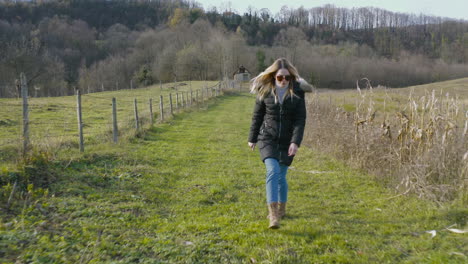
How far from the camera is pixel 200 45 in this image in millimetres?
69625

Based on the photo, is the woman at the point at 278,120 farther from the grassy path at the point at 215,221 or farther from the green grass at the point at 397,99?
the green grass at the point at 397,99

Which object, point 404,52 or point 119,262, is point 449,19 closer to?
point 404,52

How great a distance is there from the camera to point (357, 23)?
12962 centimetres

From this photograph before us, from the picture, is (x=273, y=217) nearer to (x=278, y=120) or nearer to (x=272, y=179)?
(x=272, y=179)

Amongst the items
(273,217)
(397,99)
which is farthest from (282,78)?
(397,99)

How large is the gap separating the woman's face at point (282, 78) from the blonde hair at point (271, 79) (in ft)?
0.16

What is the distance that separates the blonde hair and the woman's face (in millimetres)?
49

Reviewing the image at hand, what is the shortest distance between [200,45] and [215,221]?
224 ft

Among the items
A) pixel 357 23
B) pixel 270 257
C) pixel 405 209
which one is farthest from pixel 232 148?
pixel 357 23

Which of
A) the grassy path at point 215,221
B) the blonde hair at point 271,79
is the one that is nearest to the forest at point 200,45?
the grassy path at point 215,221

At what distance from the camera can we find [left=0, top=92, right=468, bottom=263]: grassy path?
346 cm

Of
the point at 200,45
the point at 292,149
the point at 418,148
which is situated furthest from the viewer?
the point at 200,45

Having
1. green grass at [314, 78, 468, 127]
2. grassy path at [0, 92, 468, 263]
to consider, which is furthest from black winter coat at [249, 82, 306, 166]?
green grass at [314, 78, 468, 127]

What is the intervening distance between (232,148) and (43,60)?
54.7 meters
